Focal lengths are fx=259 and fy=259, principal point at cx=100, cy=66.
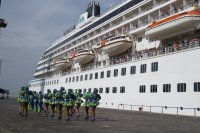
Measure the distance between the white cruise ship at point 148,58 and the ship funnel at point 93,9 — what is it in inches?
338

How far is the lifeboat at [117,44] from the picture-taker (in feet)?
120

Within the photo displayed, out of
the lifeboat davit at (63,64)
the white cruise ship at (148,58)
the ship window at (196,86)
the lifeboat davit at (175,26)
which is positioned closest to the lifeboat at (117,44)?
the white cruise ship at (148,58)

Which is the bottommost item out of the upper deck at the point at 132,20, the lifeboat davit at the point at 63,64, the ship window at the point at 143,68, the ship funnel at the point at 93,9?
the ship window at the point at 143,68

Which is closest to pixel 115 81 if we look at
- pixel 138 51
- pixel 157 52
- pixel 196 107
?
pixel 138 51

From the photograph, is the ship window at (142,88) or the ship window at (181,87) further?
the ship window at (142,88)

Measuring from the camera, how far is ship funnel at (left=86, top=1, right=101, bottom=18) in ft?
194

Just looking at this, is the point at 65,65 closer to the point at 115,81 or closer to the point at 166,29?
the point at 115,81

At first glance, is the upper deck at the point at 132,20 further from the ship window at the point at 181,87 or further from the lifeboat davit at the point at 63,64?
the ship window at the point at 181,87

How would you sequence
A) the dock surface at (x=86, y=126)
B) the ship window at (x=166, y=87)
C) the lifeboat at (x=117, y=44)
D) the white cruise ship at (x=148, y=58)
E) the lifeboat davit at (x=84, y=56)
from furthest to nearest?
the lifeboat davit at (x=84, y=56), the lifeboat at (x=117, y=44), the ship window at (x=166, y=87), the white cruise ship at (x=148, y=58), the dock surface at (x=86, y=126)

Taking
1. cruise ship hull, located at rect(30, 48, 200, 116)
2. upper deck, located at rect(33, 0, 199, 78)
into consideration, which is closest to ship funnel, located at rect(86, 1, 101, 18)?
upper deck, located at rect(33, 0, 199, 78)

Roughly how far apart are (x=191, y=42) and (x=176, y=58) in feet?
7.02

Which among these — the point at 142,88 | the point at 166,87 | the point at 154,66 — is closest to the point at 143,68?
the point at 154,66

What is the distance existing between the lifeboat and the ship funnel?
68.8ft

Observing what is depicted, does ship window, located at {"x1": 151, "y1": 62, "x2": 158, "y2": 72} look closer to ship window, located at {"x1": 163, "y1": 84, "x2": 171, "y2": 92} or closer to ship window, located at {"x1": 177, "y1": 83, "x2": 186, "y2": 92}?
ship window, located at {"x1": 163, "y1": 84, "x2": 171, "y2": 92}
